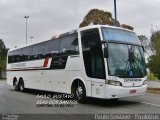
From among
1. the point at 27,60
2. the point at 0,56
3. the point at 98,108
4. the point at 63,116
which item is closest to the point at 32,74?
the point at 27,60

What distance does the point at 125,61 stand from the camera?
15297 mm

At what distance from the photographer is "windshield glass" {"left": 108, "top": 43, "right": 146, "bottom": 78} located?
14875 mm

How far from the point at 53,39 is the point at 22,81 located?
21.8 ft

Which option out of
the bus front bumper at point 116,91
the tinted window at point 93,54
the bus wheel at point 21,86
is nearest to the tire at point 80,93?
the tinted window at point 93,54

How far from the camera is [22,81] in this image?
83.1ft

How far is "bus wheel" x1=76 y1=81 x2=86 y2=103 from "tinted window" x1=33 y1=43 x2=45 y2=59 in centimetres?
507

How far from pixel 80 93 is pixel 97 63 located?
1997mm

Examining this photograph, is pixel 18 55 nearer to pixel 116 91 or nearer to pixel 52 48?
pixel 52 48

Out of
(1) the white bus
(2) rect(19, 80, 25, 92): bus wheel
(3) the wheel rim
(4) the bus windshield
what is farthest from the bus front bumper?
(2) rect(19, 80, 25, 92): bus wheel

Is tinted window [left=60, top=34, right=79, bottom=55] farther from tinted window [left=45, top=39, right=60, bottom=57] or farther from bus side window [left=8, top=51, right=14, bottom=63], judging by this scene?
bus side window [left=8, top=51, right=14, bottom=63]

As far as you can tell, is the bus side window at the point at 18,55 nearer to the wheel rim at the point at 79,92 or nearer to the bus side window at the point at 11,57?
the bus side window at the point at 11,57

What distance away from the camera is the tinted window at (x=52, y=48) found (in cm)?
1915

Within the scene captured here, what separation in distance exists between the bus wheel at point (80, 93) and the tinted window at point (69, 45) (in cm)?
163

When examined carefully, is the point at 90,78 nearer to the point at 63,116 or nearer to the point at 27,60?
the point at 63,116
